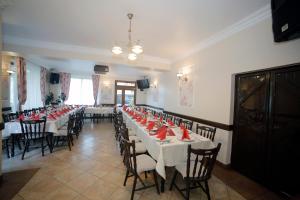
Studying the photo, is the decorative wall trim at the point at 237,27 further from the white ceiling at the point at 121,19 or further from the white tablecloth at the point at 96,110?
the white tablecloth at the point at 96,110

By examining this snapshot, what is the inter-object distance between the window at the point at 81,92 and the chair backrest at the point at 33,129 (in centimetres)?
620

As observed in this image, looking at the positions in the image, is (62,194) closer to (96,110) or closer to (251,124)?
(251,124)

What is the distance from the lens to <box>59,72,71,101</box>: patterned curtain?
898cm

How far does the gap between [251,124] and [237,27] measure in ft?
6.68

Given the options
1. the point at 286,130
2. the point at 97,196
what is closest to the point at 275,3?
the point at 286,130

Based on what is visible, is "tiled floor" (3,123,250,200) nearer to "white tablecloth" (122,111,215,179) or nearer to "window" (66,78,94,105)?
"white tablecloth" (122,111,215,179)

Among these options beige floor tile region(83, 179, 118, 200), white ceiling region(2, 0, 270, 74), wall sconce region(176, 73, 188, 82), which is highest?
white ceiling region(2, 0, 270, 74)

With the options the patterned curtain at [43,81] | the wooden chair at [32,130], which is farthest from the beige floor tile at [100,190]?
the patterned curtain at [43,81]

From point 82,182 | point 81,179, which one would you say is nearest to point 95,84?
point 81,179

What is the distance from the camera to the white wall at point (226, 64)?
7.97ft

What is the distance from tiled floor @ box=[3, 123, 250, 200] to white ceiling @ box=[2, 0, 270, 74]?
3113 mm

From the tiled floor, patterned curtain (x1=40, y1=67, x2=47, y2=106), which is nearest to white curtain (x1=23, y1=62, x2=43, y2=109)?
patterned curtain (x1=40, y1=67, x2=47, y2=106)

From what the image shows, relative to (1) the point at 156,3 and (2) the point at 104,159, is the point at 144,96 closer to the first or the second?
(2) the point at 104,159

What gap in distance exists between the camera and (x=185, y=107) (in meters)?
4.91
